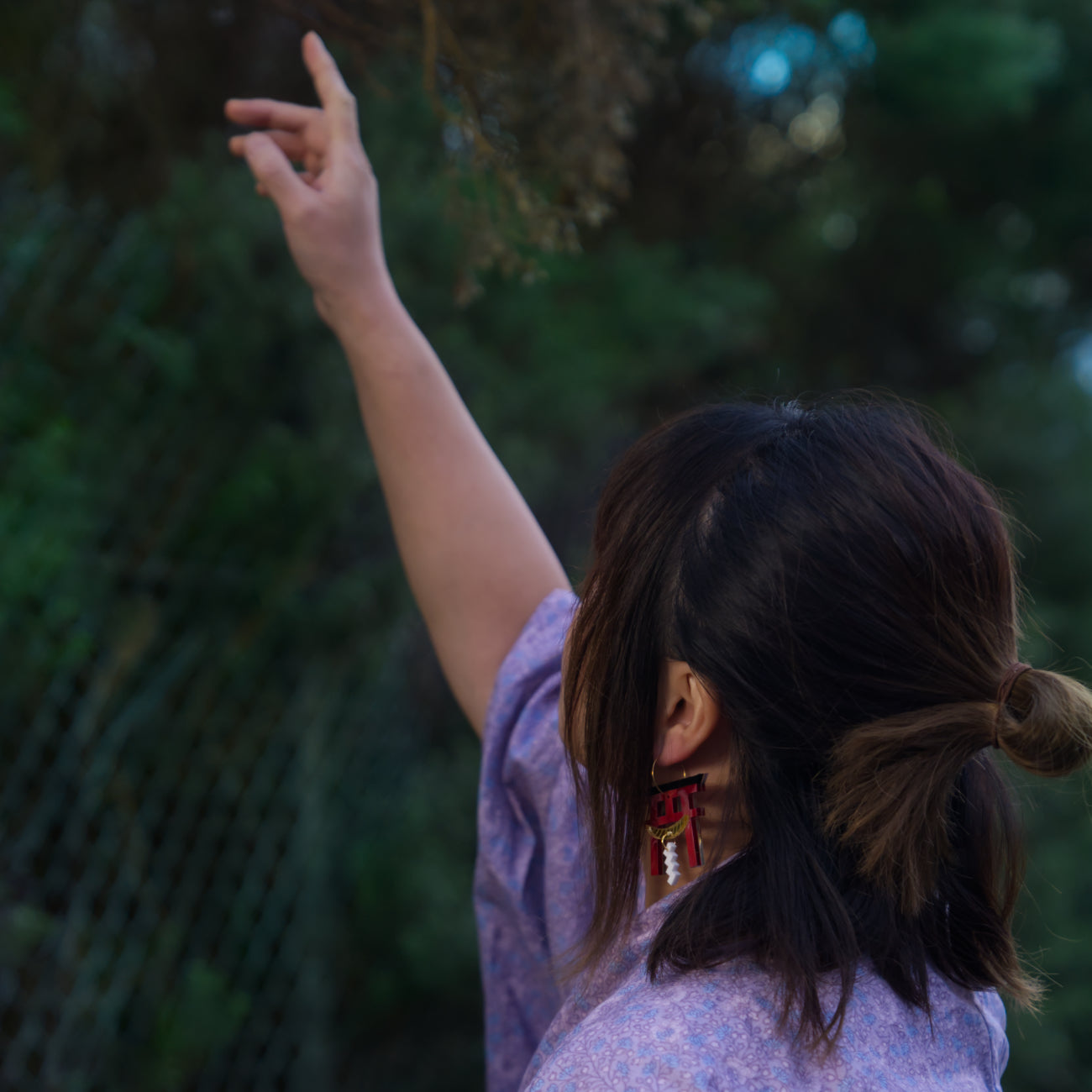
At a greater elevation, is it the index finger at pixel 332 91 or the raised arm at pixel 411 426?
the index finger at pixel 332 91

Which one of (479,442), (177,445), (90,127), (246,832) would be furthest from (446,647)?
(90,127)

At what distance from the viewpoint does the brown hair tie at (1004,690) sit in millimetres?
842

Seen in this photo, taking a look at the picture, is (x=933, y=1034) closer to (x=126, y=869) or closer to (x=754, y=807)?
(x=754, y=807)

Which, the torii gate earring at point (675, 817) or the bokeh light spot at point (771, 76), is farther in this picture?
the bokeh light spot at point (771, 76)

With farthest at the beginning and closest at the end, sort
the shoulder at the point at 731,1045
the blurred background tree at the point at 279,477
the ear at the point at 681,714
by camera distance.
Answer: the blurred background tree at the point at 279,477, the ear at the point at 681,714, the shoulder at the point at 731,1045

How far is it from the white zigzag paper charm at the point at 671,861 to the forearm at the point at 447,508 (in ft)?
1.31

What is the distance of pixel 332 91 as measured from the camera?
1284 millimetres

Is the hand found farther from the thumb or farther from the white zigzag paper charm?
the white zigzag paper charm

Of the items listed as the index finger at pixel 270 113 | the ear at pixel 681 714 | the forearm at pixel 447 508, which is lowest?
the ear at pixel 681 714

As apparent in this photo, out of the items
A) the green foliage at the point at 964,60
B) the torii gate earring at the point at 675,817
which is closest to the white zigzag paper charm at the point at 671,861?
the torii gate earring at the point at 675,817

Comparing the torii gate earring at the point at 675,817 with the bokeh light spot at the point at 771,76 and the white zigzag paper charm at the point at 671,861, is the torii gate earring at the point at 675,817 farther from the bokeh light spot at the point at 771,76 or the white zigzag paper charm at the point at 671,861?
the bokeh light spot at the point at 771,76

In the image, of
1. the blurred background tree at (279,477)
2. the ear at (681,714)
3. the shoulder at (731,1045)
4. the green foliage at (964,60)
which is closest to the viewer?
the shoulder at (731,1045)

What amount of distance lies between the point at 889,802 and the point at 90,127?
2.05m

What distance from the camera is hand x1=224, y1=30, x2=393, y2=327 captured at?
1.28 m
